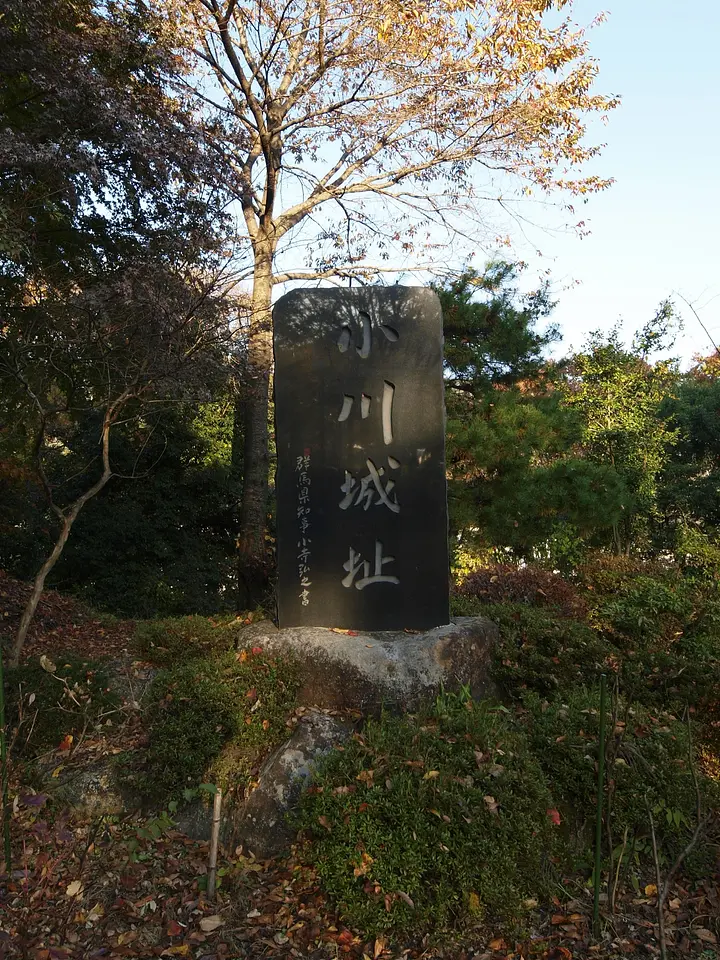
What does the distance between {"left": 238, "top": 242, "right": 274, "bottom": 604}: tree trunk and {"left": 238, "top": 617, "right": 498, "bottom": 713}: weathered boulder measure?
3225mm

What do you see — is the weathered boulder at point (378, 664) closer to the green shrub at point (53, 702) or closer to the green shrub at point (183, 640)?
the green shrub at point (183, 640)

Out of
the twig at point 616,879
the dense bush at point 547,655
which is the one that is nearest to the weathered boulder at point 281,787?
the dense bush at point 547,655

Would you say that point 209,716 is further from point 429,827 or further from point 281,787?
point 429,827

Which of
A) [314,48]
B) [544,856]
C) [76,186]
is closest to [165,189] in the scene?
[76,186]

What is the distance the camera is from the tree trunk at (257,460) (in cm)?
801

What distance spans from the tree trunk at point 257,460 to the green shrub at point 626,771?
4.52m

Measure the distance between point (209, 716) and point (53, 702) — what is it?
0.97 meters

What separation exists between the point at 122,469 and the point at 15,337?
2.86 metres

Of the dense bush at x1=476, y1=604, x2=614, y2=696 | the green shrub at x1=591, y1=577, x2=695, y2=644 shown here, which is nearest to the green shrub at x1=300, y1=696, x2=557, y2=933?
the dense bush at x1=476, y1=604, x2=614, y2=696

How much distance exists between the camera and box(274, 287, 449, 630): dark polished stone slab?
5.05 metres

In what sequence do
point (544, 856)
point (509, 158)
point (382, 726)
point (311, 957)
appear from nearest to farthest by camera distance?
point (311, 957)
point (544, 856)
point (382, 726)
point (509, 158)

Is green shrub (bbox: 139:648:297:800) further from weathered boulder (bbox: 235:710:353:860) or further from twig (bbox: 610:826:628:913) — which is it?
twig (bbox: 610:826:628:913)

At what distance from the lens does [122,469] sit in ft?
31.6

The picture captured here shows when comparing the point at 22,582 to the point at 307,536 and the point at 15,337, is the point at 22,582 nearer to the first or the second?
the point at 15,337
